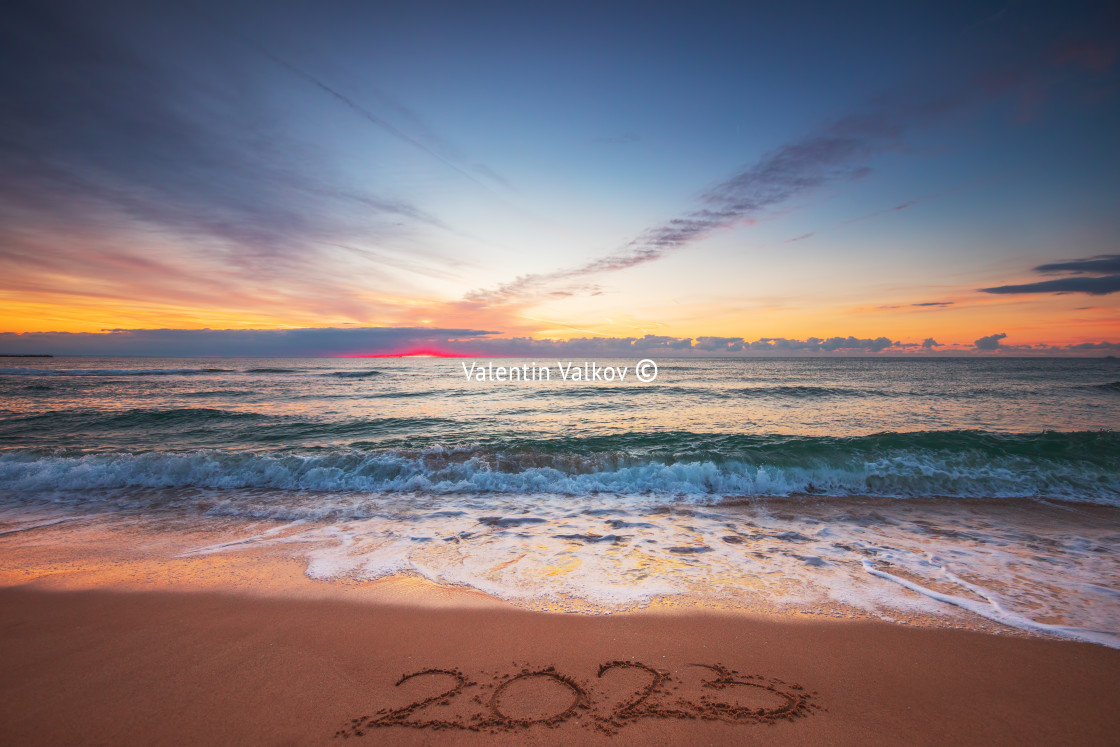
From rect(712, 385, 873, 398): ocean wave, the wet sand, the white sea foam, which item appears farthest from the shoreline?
rect(712, 385, 873, 398): ocean wave

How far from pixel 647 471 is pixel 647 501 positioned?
1358mm

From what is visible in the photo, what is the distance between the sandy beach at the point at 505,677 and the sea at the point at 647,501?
1.50 feet

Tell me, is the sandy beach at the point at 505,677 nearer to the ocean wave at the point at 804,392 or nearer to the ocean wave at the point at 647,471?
the ocean wave at the point at 647,471

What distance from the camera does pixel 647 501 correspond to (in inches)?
310

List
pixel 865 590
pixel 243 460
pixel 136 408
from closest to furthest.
Result: pixel 865 590 < pixel 243 460 < pixel 136 408

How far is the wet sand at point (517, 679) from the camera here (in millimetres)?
2598

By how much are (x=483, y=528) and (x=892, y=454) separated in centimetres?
997

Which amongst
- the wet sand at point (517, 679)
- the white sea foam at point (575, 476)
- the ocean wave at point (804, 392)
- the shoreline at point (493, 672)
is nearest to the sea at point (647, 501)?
the white sea foam at point (575, 476)

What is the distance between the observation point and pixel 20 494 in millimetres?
8008

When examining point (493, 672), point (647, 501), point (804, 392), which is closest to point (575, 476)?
point (647, 501)

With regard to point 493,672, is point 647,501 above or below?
below

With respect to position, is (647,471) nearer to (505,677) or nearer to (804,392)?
(505,677)

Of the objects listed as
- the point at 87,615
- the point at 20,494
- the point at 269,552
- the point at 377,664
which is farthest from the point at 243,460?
the point at 377,664

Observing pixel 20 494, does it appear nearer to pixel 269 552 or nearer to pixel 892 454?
pixel 269 552
